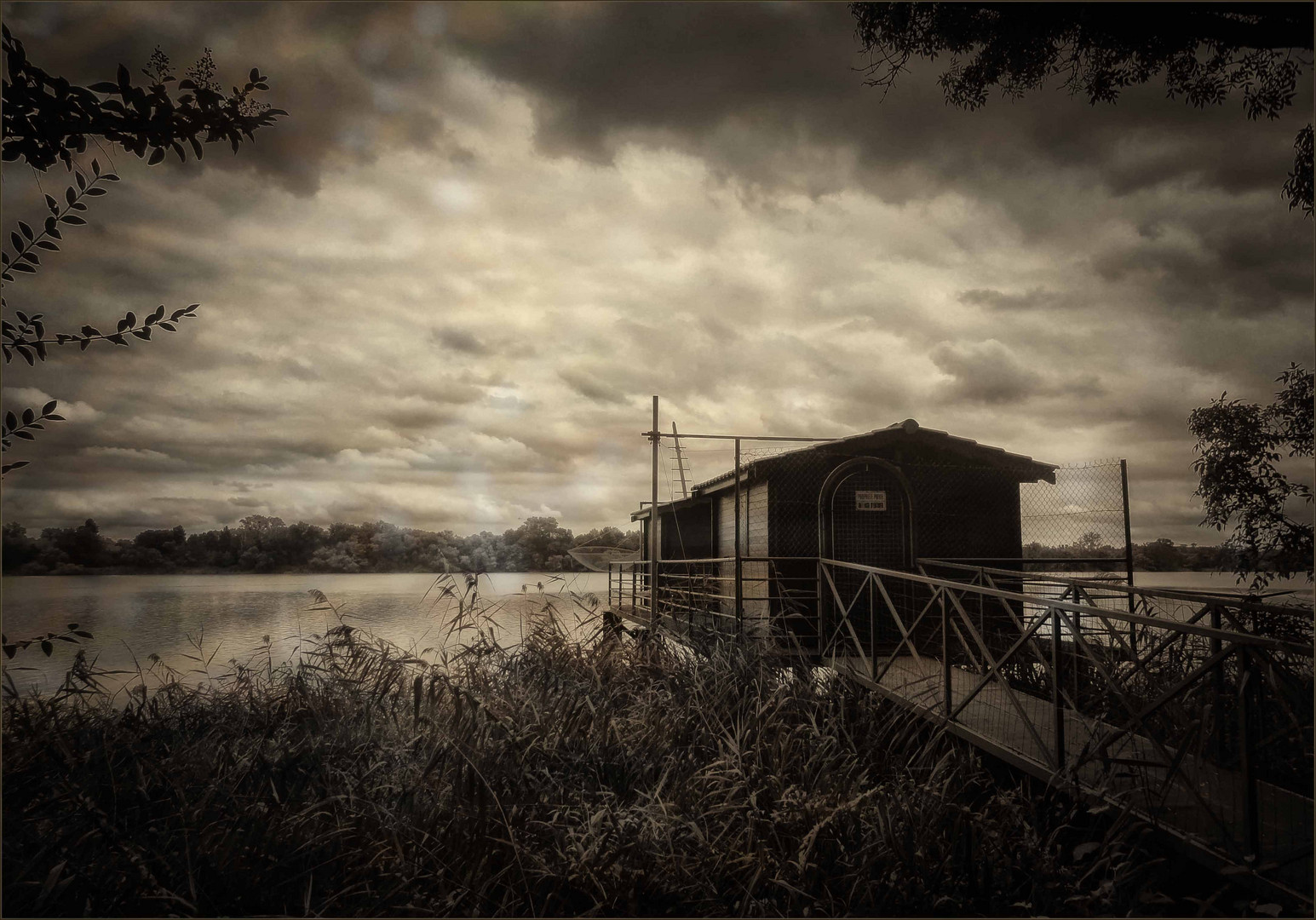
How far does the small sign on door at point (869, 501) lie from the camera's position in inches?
412

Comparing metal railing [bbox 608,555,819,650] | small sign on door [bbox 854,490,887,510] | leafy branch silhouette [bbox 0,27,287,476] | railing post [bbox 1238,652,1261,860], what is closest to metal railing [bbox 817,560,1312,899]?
railing post [bbox 1238,652,1261,860]

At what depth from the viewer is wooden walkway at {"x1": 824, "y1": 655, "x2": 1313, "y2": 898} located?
10.4 ft

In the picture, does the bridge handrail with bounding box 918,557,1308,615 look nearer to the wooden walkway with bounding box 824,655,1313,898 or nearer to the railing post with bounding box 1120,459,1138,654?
the wooden walkway with bounding box 824,655,1313,898

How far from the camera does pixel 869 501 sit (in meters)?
10.5

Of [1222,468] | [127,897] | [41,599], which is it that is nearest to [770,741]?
[127,897]

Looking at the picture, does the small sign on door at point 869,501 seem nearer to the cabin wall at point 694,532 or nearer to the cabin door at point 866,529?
Result: the cabin door at point 866,529

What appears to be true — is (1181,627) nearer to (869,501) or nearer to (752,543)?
(869,501)

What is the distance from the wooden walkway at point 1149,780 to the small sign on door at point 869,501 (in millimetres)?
4848

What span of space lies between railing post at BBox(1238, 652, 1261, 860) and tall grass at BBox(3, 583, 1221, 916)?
0.53 meters

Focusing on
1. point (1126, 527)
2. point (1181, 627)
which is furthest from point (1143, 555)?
point (1181, 627)

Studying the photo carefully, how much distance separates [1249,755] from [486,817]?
11.1ft

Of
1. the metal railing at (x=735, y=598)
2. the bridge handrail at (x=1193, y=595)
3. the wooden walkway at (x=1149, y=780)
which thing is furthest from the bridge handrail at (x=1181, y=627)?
the metal railing at (x=735, y=598)

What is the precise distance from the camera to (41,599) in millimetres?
3844

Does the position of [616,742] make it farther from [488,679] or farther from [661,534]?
[661,534]
